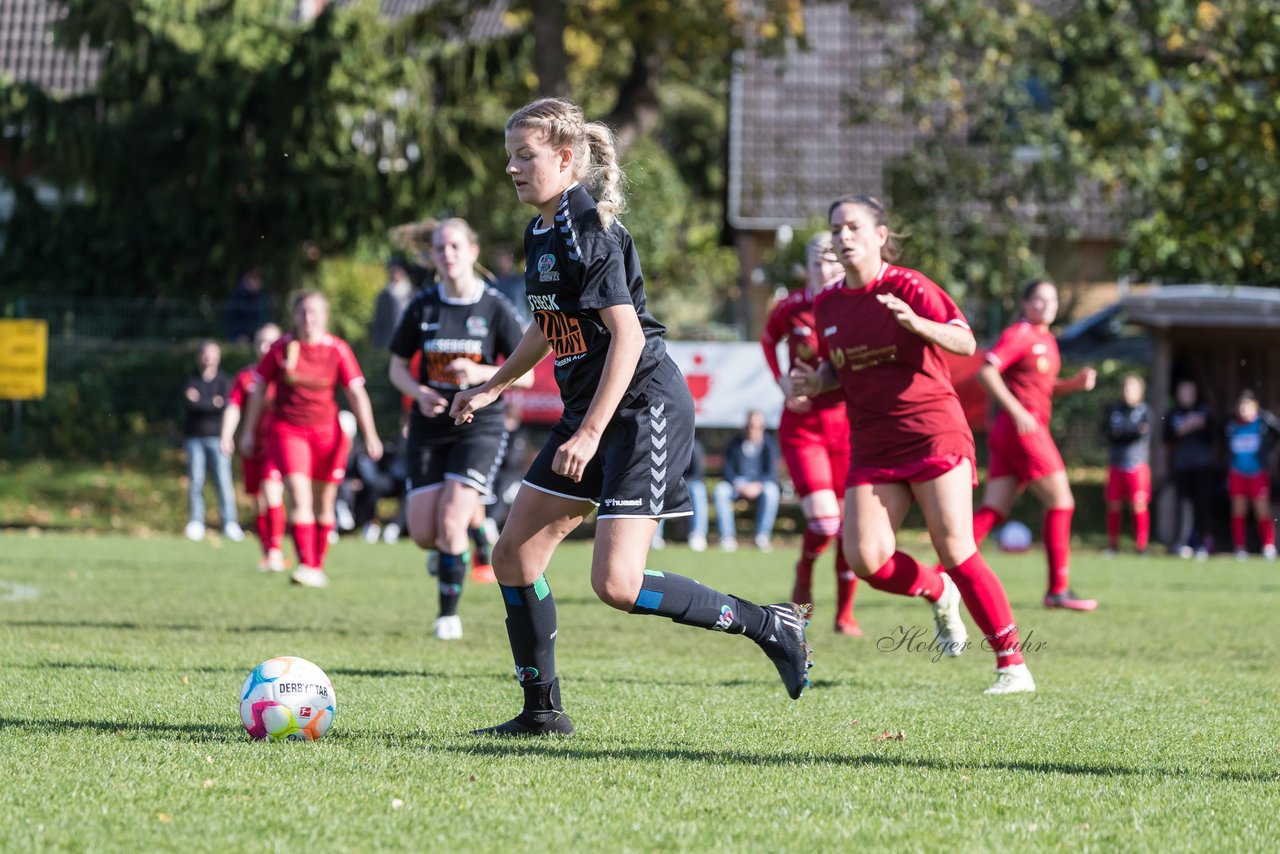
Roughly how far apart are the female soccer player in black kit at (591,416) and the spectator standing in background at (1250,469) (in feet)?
49.4

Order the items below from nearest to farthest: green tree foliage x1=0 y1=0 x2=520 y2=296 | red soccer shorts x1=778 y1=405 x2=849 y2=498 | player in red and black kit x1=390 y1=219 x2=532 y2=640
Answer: player in red and black kit x1=390 y1=219 x2=532 y2=640 < red soccer shorts x1=778 y1=405 x2=849 y2=498 < green tree foliage x1=0 y1=0 x2=520 y2=296

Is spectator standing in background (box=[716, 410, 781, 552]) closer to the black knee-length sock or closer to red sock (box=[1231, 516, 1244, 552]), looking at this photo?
red sock (box=[1231, 516, 1244, 552])

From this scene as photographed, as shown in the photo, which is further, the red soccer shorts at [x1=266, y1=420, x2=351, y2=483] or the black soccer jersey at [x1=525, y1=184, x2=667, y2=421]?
the red soccer shorts at [x1=266, y1=420, x2=351, y2=483]

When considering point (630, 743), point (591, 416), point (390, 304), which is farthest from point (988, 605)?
point (390, 304)

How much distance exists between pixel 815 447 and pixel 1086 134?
15.4 meters

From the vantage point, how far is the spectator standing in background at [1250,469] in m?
18.9

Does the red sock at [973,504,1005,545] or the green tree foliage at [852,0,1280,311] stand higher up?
the green tree foliage at [852,0,1280,311]

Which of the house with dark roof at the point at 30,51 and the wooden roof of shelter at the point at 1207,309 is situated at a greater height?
the house with dark roof at the point at 30,51

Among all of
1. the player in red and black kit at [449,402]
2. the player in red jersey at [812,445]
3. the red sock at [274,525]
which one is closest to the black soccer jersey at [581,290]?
the player in red and black kit at [449,402]

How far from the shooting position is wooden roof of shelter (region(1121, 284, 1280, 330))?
20328mm

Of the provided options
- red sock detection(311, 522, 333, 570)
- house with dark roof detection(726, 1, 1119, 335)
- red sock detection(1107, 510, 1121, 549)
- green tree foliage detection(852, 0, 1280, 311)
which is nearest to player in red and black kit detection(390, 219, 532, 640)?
red sock detection(311, 522, 333, 570)

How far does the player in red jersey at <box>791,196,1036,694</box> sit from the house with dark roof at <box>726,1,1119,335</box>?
21167 millimetres

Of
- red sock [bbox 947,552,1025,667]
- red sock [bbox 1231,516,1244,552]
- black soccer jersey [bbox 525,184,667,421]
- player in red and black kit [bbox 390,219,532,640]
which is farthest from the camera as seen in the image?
red sock [bbox 1231,516,1244,552]

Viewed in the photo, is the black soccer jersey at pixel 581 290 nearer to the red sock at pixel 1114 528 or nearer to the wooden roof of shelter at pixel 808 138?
the red sock at pixel 1114 528
